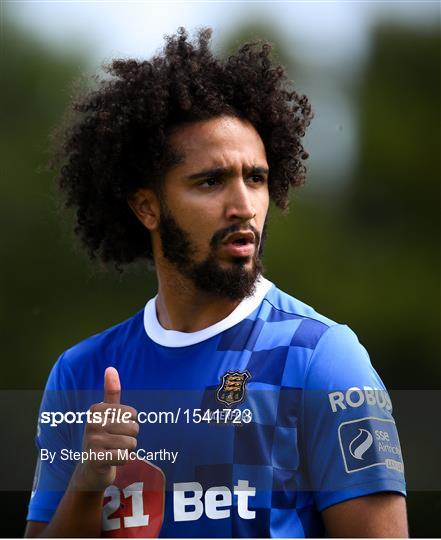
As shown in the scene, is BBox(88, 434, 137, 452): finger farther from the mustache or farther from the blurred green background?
the blurred green background

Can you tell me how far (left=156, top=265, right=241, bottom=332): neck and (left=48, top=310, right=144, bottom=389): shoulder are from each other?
131 mm

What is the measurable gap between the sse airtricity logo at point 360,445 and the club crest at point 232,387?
435 mm

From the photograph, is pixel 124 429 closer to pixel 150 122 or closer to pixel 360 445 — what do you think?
pixel 360 445

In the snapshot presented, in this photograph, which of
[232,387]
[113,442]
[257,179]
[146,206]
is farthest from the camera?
[146,206]

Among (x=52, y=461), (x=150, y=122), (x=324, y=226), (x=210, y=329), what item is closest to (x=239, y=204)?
(x=210, y=329)

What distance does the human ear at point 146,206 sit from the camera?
13.5 ft

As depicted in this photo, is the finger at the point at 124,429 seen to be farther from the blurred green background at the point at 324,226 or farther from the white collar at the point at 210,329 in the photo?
the blurred green background at the point at 324,226

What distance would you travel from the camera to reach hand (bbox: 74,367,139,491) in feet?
11.5

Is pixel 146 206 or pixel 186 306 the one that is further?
pixel 146 206

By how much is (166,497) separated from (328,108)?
7665mm

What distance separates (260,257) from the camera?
4027 mm

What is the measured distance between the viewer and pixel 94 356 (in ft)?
13.2

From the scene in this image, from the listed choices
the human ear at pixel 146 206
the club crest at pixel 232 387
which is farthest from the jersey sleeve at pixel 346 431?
the human ear at pixel 146 206

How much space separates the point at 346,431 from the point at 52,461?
1232mm
